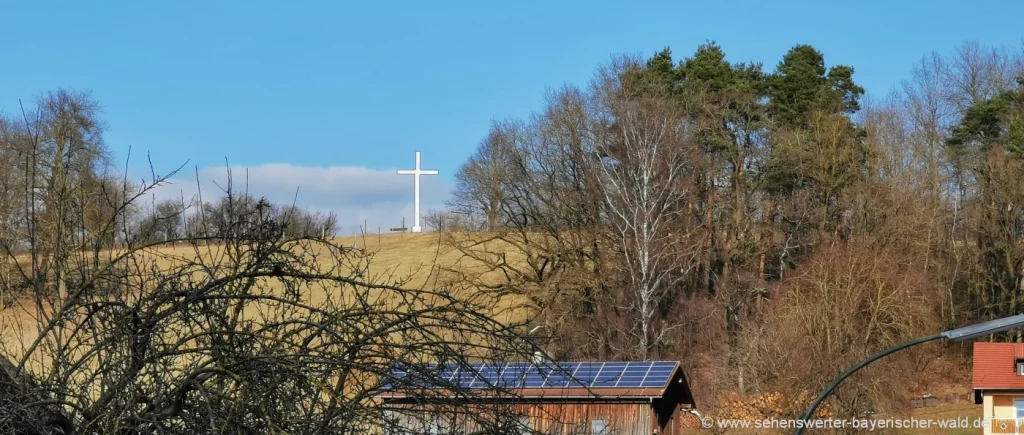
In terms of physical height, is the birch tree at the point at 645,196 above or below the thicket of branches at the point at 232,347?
above

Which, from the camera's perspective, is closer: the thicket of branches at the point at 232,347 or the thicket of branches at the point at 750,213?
the thicket of branches at the point at 232,347

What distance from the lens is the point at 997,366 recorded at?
4191cm

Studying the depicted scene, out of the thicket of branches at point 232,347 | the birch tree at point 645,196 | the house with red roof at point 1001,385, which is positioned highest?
the birch tree at point 645,196

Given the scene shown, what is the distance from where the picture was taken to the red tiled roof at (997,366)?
41.2 meters

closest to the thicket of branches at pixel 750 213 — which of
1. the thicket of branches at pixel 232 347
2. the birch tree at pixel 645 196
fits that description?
the birch tree at pixel 645 196

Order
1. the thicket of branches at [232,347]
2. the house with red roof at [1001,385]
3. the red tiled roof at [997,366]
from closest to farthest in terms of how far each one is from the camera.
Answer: the thicket of branches at [232,347], the house with red roof at [1001,385], the red tiled roof at [997,366]

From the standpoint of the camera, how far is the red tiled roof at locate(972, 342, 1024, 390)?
41156 mm

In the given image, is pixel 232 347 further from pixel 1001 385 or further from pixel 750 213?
pixel 750 213

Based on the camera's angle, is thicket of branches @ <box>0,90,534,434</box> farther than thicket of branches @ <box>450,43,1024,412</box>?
No

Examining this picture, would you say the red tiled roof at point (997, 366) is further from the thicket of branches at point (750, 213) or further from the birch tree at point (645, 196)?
the birch tree at point (645, 196)

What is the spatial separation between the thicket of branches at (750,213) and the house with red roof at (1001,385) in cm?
290

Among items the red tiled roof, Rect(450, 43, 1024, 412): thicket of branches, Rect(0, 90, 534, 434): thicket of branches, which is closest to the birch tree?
Rect(450, 43, 1024, 412): thicket of branches

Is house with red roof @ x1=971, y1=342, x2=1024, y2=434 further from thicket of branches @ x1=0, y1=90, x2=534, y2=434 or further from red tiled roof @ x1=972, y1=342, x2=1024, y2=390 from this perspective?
thicket of branches @ x1=0, y1=90, x2=534, y2=434

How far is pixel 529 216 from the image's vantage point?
48719 mm
